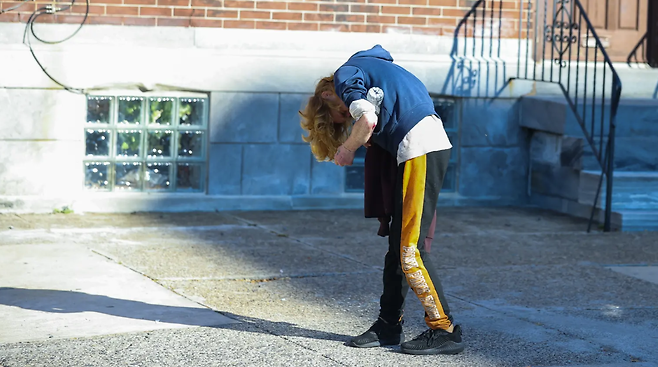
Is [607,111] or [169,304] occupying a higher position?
[607,111]

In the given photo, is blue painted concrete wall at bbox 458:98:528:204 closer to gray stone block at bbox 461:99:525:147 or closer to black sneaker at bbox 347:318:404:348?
gray stone block at bbox 461:99:525:147

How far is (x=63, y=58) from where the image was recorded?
307 inches

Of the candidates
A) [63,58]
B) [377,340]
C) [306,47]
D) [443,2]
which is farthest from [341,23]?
[377,340]

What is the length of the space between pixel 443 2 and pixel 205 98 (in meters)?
2.36

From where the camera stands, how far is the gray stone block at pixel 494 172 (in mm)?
8898

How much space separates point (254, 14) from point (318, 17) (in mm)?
572

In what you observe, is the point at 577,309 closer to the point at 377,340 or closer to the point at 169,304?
the point at 377,340

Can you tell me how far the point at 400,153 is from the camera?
4.07 meters

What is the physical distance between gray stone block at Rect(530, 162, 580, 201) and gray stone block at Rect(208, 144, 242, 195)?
9.24 feet

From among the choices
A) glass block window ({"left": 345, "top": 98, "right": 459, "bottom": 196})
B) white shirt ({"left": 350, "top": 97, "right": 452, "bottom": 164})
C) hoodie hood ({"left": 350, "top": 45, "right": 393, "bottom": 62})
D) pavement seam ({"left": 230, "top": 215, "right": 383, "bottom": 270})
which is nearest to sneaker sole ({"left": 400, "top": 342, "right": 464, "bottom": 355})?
white shirt ({"left": 350, "top": 97, "right": 452, "bottom": 164})

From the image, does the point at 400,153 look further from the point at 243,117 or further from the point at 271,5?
the point at 271,5

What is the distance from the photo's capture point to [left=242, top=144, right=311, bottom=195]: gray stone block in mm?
8352

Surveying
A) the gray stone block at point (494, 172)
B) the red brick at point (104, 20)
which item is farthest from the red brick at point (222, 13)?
the gray stone block at point (494, 172)

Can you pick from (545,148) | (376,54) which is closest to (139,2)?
(545,148)
